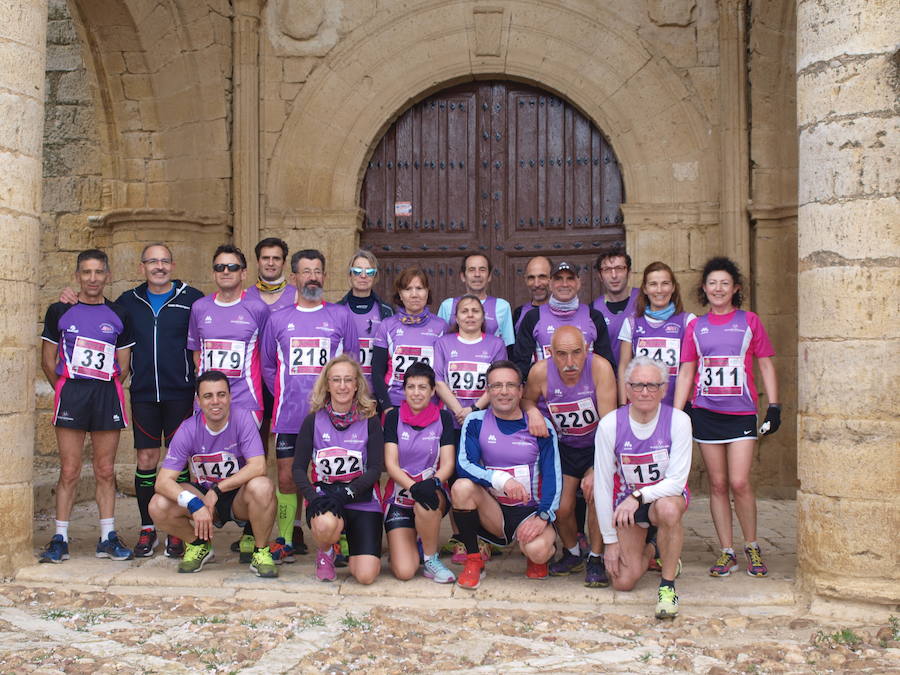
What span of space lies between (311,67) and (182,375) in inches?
142

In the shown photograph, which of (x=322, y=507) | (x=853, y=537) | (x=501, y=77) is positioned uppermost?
(x=501, y=77)

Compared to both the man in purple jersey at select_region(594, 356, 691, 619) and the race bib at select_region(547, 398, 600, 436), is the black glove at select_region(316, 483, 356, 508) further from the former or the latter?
the man in purple jersey at select_region(594, 356, 691, 619)

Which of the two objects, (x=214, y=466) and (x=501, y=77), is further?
(x=501, y=77)

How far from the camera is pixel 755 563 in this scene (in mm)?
5527

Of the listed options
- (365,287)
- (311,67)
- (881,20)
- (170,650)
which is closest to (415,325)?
(365,287)

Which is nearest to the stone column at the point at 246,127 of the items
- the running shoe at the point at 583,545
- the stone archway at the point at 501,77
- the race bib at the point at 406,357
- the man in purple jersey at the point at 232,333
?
the stone archway at the point at 501,77

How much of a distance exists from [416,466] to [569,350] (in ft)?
3.43

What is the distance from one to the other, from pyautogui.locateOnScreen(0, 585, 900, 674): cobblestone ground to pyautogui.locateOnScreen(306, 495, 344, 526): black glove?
1.58ft

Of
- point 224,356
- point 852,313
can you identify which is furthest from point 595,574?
point 224,356

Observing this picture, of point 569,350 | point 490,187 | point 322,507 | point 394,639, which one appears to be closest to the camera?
point 394,639

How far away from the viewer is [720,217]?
8180 mm

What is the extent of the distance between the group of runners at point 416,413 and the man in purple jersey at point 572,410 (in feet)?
0.04

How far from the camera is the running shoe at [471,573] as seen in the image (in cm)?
534

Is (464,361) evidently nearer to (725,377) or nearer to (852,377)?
(725,377)
